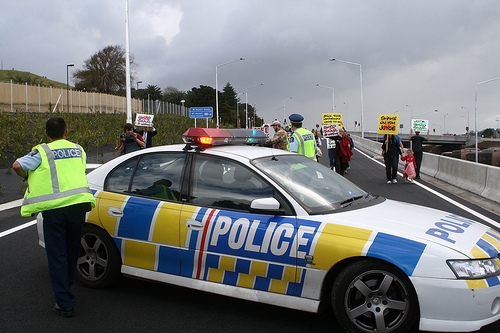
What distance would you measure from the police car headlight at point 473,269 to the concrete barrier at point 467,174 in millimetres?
8580

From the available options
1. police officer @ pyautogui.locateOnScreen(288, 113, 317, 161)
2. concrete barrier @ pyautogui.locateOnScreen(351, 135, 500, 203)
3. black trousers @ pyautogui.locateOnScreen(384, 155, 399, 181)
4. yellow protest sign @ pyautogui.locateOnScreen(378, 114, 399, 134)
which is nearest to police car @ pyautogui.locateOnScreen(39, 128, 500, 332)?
police officer @ pyautogui.locateOnScreen(288, 113, 317, 161)

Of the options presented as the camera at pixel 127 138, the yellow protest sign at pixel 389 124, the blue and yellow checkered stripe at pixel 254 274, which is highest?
Answer: the yellow protest sign at pixel 389 124

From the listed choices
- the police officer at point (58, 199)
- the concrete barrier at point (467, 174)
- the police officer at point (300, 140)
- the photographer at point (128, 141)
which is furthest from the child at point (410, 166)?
the police officer at point (58, 199)

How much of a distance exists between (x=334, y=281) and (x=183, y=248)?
140 cm

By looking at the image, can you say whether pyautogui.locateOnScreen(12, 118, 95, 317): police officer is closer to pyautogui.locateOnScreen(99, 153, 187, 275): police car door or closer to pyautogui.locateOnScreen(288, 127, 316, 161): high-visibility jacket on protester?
pyautogui.locateOnScreen(99, 153, 187, 275): police car door

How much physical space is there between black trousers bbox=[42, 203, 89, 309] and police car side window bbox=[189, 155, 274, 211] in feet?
3.42

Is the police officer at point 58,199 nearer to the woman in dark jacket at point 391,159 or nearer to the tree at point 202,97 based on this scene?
the woman in dark jacket at point 391,159

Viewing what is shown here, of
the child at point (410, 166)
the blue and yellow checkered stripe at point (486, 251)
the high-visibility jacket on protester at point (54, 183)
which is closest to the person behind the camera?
the blue and yellow checkered stripe at point (486, 251)

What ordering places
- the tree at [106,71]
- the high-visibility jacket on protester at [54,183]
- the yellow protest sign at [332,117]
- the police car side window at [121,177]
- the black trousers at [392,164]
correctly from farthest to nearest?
the tree at [106,71] → the yellow protest sign at [332,117] → the black trousers at [392,164] → the police car side window at [121,177] → the high-visibility jacket on protester at [54,183]

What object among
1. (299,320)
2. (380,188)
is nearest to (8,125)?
(380,188)

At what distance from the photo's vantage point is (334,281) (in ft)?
12.3

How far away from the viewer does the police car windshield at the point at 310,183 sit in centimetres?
416

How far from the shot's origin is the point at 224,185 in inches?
175

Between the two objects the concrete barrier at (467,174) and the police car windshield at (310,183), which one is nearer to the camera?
the police car windshield at (310,183)
